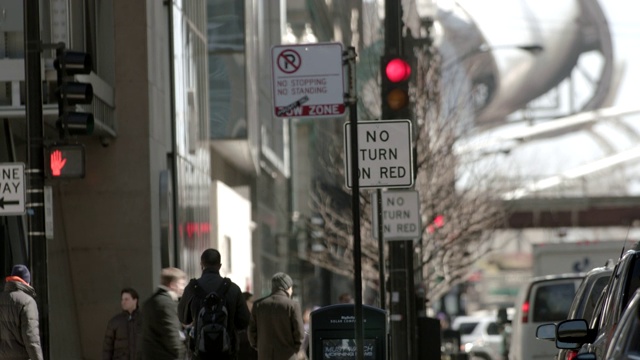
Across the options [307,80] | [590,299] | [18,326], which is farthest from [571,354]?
[18,326]

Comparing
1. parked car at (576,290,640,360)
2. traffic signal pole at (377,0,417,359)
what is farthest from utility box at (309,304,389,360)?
parked car at (576,290,640,360)

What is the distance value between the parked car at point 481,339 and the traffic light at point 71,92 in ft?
49.8

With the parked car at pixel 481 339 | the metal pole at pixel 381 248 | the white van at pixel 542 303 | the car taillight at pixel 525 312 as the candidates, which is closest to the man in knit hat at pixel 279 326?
the metal pole at pixel 381 248

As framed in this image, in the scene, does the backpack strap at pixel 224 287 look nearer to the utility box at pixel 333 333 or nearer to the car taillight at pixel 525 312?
the utility box at pixel 333 333

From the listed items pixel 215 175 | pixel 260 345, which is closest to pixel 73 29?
pixel 260 345

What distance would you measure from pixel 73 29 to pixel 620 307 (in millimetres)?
16784

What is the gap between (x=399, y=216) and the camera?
62.3 ft

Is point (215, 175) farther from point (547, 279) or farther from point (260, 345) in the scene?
point (260, 345)

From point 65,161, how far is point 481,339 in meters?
25.7

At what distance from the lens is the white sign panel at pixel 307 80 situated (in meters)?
13.4

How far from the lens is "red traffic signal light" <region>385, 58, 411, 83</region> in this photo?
17.3 meters

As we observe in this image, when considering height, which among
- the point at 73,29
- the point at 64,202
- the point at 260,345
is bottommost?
the point at 260,345

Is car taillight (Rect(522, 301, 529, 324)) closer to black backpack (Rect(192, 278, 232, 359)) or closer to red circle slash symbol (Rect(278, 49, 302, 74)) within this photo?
black backpack (Rect(192, 278, 232, 359))

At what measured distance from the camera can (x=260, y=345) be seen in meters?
17.4
